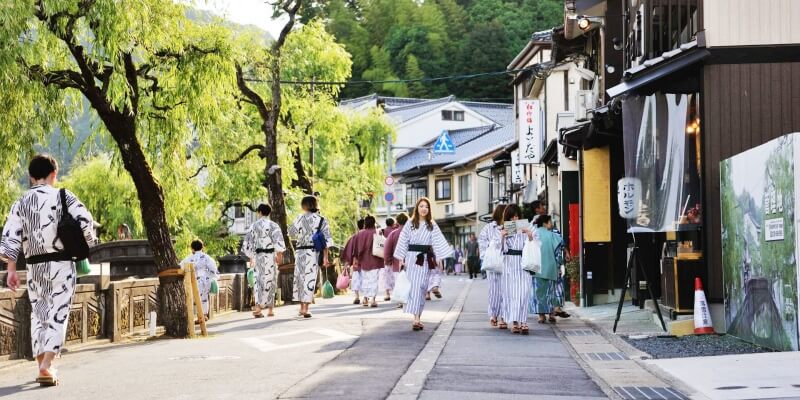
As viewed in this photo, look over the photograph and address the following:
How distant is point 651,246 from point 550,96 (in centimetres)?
1969

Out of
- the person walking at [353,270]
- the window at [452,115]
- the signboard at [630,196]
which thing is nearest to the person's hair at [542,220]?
the signboard at [630,196]

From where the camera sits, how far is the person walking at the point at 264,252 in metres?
18.4

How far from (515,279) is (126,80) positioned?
5810mm

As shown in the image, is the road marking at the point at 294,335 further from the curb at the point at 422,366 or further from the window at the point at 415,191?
the window at the point at 415,191

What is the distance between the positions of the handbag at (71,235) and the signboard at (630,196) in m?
8.71

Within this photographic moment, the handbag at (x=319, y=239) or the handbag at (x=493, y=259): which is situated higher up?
the handbag at (x=319, y=239)

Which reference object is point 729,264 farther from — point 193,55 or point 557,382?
point 193,55

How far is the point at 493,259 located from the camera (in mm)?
14734

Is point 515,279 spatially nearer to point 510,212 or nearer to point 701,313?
point 510,212

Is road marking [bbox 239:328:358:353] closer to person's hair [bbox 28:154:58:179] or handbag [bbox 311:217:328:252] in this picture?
person's hair [bbox 28:154:58:179]

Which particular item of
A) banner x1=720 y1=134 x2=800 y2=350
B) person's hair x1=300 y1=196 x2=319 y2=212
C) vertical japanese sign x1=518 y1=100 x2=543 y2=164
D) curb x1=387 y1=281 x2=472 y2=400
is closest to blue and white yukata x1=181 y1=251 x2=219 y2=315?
person's hair x1=300 y1=196 x2=319 y2=212

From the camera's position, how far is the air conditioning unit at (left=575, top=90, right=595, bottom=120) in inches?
915

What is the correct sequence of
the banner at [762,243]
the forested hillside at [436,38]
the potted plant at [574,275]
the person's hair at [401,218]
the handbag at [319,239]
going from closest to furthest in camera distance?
the banner at [762,243] < the handbag at [319,239] < the potted plant at [574,275] < the person's hair at [401,218] < the forested hillside at [436,38]

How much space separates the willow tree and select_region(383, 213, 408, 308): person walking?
428 centimetres
